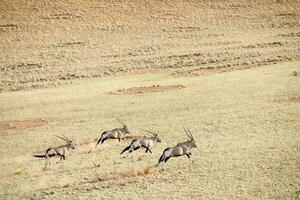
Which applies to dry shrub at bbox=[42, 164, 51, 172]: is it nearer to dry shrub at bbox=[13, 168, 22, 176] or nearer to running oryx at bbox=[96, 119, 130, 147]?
dry shrub at bbox=[13, 168, 22, 176]

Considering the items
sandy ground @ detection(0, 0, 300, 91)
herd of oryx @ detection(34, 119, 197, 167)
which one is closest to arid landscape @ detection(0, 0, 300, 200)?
sandy ground @ detection(0, 0, 300, 91)

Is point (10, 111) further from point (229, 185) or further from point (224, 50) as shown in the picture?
point (224, 50)

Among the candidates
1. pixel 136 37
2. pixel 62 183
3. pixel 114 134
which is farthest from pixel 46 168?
pixel 136 37

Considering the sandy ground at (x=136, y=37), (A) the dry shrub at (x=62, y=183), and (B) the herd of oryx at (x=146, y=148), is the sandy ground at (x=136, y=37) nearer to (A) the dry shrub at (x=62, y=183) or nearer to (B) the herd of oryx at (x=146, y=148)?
(B) the herd of oryx at (x=146, y=148)

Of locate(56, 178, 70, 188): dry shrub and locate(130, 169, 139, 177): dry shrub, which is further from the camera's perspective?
locate(130, 169, 139, 177): dry shrub

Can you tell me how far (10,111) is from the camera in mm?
32438

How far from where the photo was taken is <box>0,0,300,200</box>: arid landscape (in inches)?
666

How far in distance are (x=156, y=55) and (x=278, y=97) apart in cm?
2435

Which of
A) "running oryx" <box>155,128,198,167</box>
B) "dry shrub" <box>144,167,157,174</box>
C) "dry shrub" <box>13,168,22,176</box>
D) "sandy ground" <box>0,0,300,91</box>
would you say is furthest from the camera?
"sandy ground" <box>0,0,300,91</box>

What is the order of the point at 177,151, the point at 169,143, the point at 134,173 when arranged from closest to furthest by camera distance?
the point at 134,173 → the point at 177,151 → the point at 169,143

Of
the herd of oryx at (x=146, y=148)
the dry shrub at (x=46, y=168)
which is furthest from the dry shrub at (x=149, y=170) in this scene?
the dry shrub at (x=46, y=168)

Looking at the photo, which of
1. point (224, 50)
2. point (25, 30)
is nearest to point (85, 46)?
point (25, 30)

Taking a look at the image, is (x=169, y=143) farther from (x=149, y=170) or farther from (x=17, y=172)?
(x=17, y=172)

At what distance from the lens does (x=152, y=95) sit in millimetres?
34281
